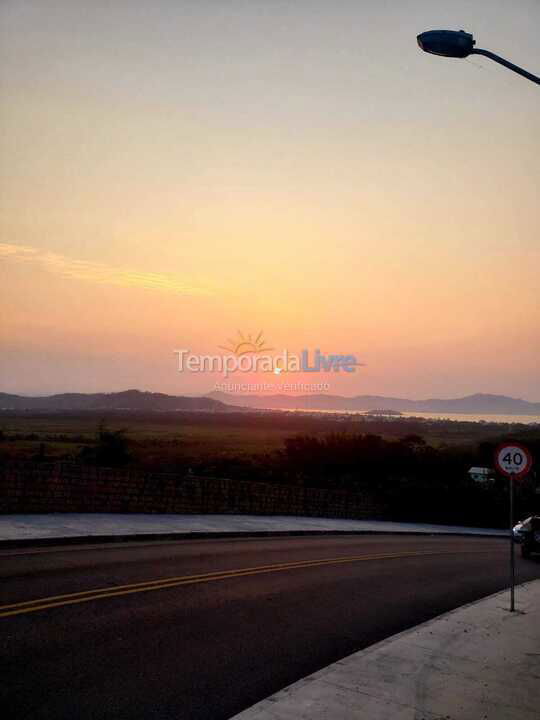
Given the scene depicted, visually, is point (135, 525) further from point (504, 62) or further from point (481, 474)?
point (481, 474)

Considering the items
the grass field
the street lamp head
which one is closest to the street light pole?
the street lamp head

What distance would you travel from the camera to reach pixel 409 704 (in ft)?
22.4

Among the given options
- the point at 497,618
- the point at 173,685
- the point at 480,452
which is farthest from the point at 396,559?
the point at 480,452

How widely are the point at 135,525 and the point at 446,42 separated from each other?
43.4 feet

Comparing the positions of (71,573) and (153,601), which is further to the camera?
(71,573)

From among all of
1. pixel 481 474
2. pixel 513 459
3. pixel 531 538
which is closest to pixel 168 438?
pixel 481 474

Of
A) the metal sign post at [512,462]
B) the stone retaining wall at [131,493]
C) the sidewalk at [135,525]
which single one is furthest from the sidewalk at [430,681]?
the stone retaining wall at [131,493]

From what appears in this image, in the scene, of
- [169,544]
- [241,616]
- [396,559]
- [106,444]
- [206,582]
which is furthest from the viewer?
[106,444]

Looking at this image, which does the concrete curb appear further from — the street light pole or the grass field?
the street light pole

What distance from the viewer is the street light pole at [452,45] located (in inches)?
380

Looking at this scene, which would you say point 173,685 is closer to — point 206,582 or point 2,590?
point 2,590

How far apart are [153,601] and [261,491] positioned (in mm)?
17504

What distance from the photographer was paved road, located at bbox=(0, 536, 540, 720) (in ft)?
22.1

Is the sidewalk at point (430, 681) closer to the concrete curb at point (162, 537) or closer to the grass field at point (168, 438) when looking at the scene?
the concrete curb at point (162, 537)
